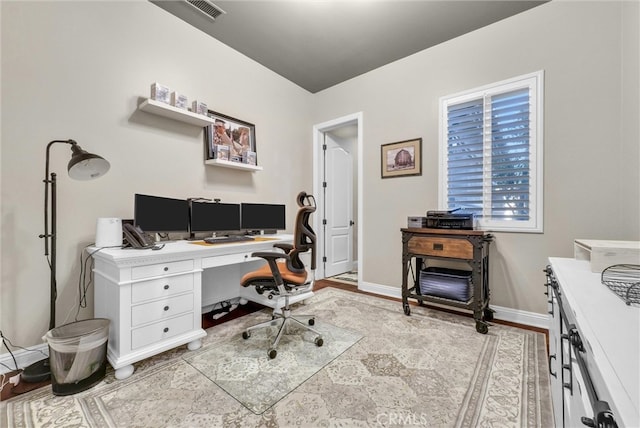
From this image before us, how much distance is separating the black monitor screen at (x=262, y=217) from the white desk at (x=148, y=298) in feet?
2.53

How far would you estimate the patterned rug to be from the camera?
134cm

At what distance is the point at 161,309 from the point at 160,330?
0.15 metres

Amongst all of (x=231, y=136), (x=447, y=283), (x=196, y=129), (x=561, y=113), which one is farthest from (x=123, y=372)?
(x=561, y=113)

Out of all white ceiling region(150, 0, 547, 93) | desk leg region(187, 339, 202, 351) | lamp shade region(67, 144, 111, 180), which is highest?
white ceiling region(150, 0, 547, 93)

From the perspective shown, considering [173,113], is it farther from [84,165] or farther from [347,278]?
[347,278]

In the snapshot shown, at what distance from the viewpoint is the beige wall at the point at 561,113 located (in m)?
2.04

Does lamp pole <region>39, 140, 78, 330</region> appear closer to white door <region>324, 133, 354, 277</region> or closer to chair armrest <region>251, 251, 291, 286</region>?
chair armrest <region>251, 251, 291, 286</region>

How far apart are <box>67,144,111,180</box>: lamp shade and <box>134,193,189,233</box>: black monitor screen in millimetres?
311

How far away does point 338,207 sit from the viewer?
4484 millimetres

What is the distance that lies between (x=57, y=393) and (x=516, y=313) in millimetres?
3555

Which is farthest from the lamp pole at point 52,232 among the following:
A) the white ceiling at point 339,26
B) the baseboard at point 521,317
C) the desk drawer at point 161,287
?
the baseboard at point 521,317

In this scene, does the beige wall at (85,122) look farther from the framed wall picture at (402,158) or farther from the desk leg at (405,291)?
the desk leg at (405,291)

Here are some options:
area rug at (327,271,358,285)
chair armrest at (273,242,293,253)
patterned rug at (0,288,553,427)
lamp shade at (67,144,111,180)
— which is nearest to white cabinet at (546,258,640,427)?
patterned rug at (0,288,553,427)

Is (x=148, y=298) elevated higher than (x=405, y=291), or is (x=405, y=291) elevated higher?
(x=148, y=298)
